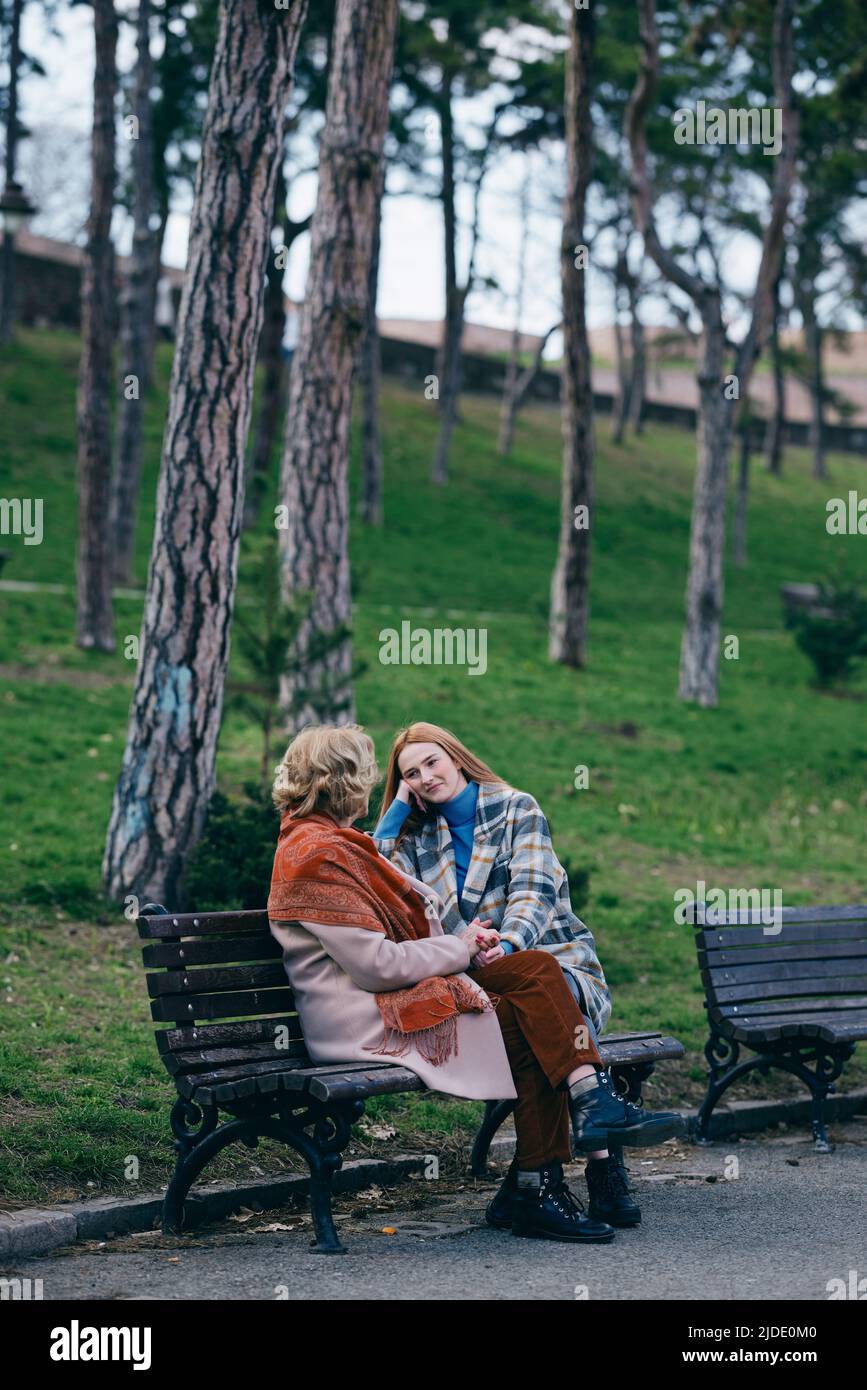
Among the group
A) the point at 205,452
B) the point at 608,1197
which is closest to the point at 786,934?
the point at 608,1197

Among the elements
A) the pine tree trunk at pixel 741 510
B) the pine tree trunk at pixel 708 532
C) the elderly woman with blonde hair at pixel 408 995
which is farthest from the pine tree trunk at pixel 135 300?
the elderly woman with blonde hair at pixel 408 995

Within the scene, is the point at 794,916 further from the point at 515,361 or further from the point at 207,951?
the point at 515,361

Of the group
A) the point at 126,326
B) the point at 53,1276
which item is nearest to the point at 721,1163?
the point at 53,1276

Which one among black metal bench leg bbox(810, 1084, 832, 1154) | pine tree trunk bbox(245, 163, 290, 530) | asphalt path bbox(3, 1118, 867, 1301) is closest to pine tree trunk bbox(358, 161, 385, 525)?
pine tree trunk bbox(245, 163, 290, 530)

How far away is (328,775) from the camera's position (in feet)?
18.1

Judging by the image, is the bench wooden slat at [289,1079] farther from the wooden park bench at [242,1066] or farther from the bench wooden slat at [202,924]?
the bench wooden slat at [202,924]

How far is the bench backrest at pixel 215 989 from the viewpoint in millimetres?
5430

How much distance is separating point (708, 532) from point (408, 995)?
15361mm

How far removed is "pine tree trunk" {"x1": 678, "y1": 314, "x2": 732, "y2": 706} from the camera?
19.8 meters

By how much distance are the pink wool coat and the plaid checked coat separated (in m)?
0.38

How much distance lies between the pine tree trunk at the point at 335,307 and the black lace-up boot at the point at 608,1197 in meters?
7.09

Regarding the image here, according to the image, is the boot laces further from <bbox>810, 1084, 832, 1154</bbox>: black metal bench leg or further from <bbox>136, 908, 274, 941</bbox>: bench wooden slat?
<bbox>810, 1084, 832, 1154</bbox>: black metal bench leg

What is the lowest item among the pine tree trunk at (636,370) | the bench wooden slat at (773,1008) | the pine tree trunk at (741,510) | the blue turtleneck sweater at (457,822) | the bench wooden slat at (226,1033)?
the bench wooden slat at (773,1008)
